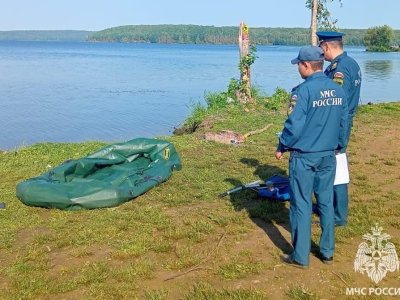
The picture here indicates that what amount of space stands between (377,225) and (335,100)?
2111 millimetres

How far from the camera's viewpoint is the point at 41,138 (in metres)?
16.0

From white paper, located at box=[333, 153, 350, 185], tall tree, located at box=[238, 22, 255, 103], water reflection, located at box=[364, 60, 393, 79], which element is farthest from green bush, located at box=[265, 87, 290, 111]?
water reflection, located at box=[364, 60, 393, 79]

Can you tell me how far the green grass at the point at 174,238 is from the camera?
4289mm

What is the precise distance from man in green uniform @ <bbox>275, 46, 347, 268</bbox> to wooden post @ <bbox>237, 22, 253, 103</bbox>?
10508mm

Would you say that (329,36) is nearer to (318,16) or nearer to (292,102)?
(292,102)

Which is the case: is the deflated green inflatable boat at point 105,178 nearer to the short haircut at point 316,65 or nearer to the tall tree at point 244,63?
the short haircut at point 316,65

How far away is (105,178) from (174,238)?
6.69 ft

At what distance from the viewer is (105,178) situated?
6957 mm

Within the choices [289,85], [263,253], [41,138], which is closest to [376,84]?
[289,85]

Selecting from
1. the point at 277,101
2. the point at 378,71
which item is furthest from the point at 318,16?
the point at 378,71

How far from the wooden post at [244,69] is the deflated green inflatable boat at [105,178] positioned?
7.43 metres

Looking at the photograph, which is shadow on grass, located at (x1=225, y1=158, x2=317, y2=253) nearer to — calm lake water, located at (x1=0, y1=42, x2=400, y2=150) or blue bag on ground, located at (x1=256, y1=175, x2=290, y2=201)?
blue bag on ground, located at (x1=256, y1=175, x2=290, y2=201)

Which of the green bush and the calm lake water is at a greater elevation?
the green bush

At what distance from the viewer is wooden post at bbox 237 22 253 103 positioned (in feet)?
48.8
